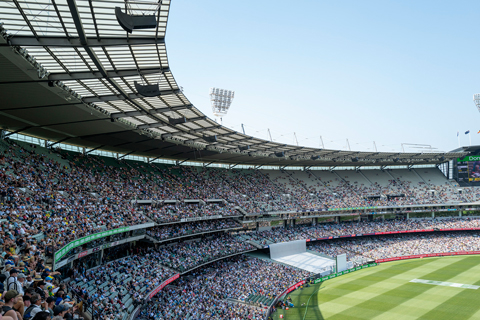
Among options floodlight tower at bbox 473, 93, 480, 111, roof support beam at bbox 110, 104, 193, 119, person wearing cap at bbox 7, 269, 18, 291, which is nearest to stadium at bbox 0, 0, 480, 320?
person wearing cap at bbox 7, 269, 18, 291

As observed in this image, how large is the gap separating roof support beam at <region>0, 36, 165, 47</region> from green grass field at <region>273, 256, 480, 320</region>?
74.3 ft

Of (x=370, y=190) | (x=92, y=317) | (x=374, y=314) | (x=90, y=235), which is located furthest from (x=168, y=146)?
(x=370, y=190)

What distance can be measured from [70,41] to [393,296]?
32.1 meters

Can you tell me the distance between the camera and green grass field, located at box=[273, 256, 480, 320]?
26359 millimetres

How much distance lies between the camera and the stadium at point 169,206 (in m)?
12.8

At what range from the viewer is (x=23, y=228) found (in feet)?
43.9

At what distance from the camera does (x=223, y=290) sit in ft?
93.3

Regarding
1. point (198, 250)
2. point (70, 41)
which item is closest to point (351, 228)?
point (198, 250)

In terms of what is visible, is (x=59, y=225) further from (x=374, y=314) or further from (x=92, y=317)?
(x=374, y=314)

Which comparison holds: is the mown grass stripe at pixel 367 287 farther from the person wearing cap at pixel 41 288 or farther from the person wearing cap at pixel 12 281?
the person wearing cap at pixel 12 281

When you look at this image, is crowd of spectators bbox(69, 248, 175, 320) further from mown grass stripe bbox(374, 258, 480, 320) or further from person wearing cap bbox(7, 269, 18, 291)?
mown grass stripe bbox(374, 258, 480, 320)

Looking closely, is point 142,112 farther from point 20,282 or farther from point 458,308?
point 458,308

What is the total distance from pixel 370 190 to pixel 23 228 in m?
54.2

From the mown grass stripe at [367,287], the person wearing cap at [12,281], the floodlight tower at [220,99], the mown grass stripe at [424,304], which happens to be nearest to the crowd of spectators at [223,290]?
the mown grass stripe at [367,287]
